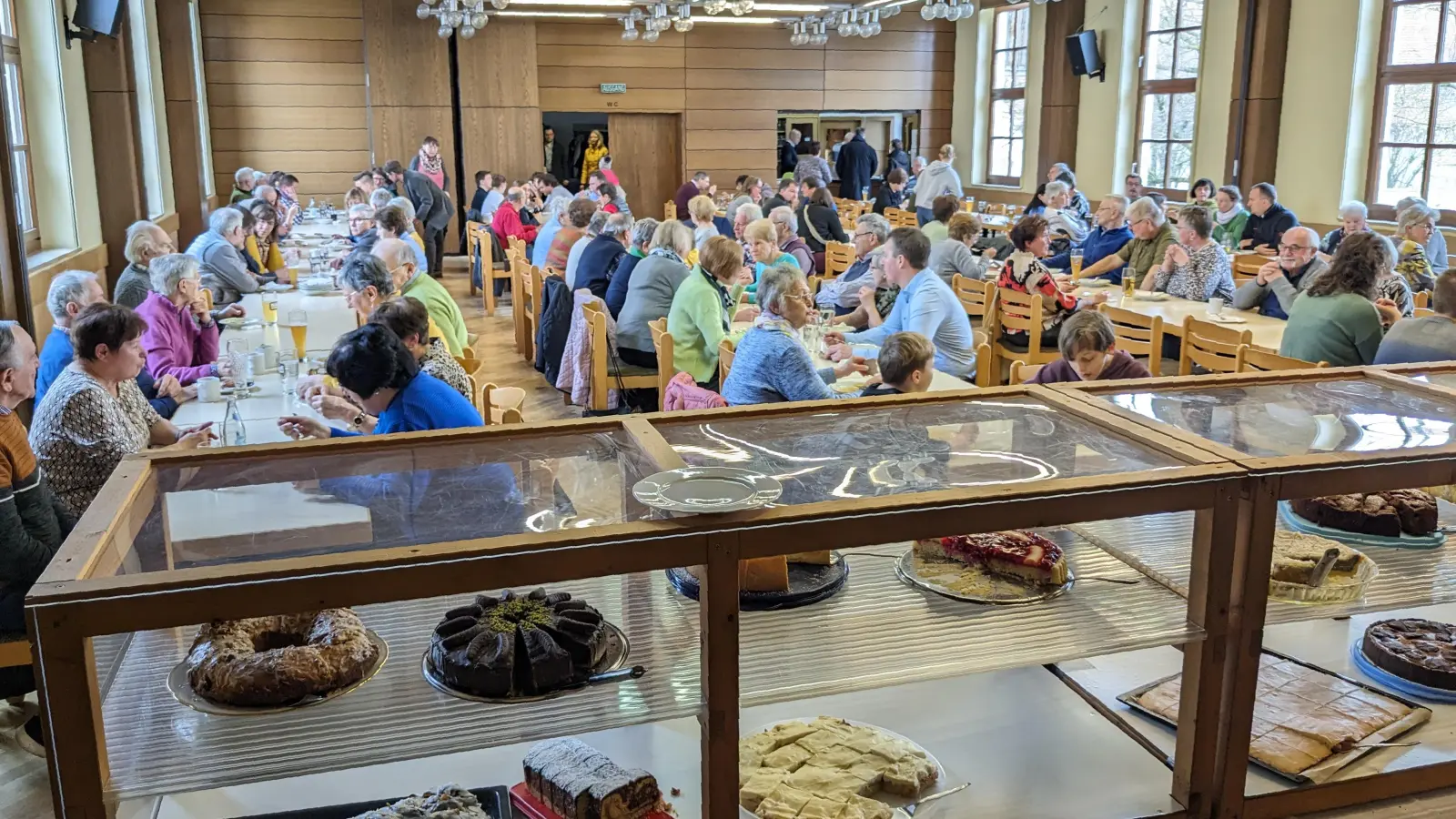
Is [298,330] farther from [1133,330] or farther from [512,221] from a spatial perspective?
[512,221]

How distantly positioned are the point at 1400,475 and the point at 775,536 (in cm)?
96

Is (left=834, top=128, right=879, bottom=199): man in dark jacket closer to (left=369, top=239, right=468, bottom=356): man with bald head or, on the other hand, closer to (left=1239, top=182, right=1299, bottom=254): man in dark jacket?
(left=1239, top=182, right=1299, bottom=254): man in dark jacket

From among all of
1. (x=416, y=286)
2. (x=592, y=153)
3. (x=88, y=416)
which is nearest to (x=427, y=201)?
(x=592, y=153)

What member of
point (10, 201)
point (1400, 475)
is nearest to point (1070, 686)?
point (1400, 475)

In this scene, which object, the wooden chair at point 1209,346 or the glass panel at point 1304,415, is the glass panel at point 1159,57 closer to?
the wooden chair at point 1209,346

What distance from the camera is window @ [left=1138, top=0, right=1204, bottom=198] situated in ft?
37.3

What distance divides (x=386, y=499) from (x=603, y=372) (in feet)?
13.7

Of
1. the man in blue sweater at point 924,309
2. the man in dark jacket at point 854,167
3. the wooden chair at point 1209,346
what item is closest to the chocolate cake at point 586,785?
the man in blue sweater at point 924,309

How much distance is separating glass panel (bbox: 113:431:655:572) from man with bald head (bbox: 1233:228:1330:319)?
500cm

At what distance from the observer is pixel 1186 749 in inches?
66.7

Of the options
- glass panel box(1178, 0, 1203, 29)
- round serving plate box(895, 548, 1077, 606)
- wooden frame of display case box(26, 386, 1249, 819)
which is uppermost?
glass panel box(1178, 0, 1203, 29)

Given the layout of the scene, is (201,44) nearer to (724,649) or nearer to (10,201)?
(10,201)

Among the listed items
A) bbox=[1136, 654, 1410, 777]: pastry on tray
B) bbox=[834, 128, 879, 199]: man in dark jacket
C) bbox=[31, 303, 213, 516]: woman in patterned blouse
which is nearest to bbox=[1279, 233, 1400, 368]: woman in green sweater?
bbox=[1136, 654, 1410, 777]: pastry on tray

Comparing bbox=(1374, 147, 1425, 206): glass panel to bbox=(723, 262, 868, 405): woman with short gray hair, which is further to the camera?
bbox=(1374, 147, 1425, 206): glass panel
